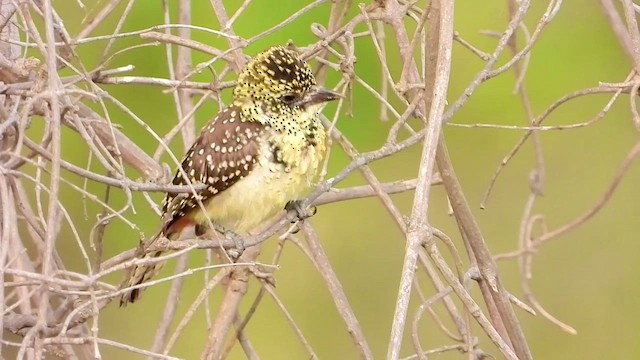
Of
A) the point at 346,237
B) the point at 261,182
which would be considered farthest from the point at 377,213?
the point at 261,182

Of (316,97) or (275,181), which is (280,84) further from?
(275,181)

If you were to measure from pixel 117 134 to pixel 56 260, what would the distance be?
1.21ft

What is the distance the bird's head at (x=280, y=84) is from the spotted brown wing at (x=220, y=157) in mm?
64

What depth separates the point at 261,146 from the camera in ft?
9.09

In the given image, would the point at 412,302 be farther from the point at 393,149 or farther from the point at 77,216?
the point at 393,149

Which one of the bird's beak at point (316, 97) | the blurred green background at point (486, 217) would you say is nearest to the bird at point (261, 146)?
the bird's beak at point (316, 97)

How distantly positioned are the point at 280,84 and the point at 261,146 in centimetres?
16

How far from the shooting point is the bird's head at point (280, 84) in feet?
8.87

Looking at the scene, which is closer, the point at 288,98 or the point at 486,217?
the point at 288,98

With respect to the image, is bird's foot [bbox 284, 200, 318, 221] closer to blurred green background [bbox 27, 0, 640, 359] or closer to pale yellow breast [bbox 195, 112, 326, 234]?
pale yellow breast [bbox 195, 112, 326, 234]

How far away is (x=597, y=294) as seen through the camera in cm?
483

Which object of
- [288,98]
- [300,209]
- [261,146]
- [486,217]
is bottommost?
[300,209]

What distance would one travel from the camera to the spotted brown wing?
109 inches

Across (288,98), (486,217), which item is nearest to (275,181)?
(288,98)
